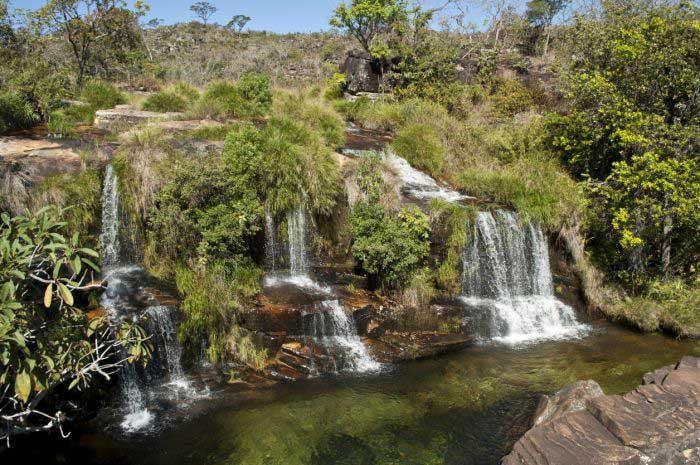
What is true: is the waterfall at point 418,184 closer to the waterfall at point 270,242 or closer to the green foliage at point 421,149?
the green foliage at point 421,149

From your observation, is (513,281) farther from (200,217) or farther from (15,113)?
(15,113)

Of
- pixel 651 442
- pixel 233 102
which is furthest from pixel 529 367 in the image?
pixel 233 102

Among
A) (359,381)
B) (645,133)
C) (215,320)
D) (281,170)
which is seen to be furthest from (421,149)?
(215,320)

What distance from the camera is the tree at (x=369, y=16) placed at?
68.2 ft

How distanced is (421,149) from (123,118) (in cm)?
920

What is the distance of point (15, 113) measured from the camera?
13.2 meters

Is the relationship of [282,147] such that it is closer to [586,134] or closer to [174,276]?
[174,276]

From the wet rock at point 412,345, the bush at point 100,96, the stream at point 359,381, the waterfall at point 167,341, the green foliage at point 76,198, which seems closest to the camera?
the stream at point 359,381

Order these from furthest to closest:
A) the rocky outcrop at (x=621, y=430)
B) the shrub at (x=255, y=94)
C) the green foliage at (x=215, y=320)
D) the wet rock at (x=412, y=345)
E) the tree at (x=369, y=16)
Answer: the tree at (x=369, y=16) → the shrub at (x=255, y=94) → the wet rock at (x=412, y=345) → the green foliage at (x=215, y=320) → the rocky outcrop at (x=621, y=430)

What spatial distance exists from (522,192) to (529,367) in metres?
5.27

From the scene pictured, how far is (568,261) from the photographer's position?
41.1ft

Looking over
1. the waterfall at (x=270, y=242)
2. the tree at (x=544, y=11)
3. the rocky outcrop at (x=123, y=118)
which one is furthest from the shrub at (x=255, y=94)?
the tree at (x=544, y=11)

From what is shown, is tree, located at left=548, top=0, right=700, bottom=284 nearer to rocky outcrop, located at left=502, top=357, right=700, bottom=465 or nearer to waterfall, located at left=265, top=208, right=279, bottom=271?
rocky outcrop, located at left=502, top=357, right=700, bottom=465

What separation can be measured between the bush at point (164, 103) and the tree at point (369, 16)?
28.3 ft
